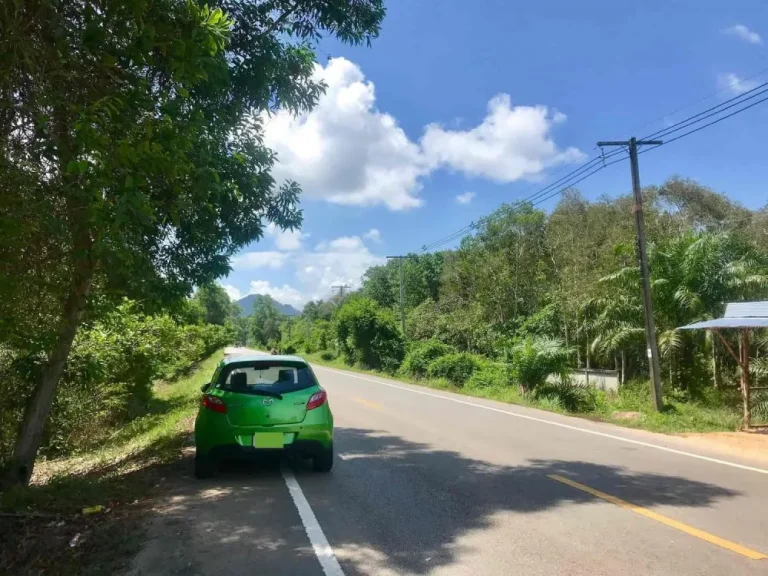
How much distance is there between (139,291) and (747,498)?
7.29 metres

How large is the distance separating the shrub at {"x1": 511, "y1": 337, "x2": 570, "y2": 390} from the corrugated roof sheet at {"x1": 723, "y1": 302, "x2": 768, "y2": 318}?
596 centimetres

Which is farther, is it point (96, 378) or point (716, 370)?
point (716, 370)

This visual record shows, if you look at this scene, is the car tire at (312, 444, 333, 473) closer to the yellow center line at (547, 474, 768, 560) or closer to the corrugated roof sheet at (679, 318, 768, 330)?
the yellow center line at (547, 474, 768, 560)

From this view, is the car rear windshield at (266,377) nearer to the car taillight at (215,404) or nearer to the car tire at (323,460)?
the car taillight at (215,404)

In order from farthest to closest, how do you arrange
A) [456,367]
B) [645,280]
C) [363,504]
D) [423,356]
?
1. [423,356]
2. [456,367]
3. [645,280]
4. [363,504]

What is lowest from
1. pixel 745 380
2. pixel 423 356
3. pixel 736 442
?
pixel 736 442

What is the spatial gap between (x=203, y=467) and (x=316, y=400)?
5.41ft

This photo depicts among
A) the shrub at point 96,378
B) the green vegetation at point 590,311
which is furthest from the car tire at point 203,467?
Result: the green vegetation at point 590,311

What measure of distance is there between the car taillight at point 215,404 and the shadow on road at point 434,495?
4.40 feet

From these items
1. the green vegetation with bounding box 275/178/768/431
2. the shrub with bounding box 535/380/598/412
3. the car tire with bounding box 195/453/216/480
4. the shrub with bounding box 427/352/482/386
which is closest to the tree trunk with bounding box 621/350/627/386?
the green vegetation with bounding box 275/178/768/431

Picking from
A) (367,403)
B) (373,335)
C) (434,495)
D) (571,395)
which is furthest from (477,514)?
(373,335)

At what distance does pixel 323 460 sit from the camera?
26.3ft

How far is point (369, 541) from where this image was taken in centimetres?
523

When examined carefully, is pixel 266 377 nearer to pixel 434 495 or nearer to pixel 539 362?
pixel 434 495
